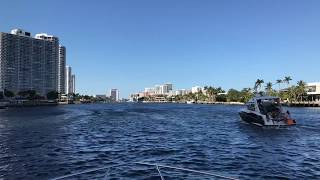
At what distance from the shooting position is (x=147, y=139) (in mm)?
41062

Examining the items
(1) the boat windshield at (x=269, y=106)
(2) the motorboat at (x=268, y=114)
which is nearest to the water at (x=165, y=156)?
(2) the motorboat at (x=268, y=114)

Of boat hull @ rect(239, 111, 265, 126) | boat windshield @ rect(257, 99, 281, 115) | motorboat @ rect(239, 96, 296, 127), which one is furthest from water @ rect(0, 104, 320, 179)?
boat windshield @ rect(257, 99, 281, 115)

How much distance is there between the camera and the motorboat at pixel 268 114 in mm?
53750

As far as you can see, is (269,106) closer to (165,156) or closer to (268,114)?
(268,114)

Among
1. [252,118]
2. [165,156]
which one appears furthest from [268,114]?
[165,156]

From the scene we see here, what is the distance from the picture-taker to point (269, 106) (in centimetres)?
5725

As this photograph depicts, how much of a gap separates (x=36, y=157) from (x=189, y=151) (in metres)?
11.8

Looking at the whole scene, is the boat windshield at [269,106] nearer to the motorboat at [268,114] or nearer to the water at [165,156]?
the motorboat at [268,114]

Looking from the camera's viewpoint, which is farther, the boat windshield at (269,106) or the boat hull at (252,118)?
the boat windshield at (269,106)

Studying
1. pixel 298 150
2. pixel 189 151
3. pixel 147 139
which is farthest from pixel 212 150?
pixel 147 139

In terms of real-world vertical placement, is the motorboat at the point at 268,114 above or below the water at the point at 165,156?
above

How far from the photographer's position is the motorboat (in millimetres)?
53750

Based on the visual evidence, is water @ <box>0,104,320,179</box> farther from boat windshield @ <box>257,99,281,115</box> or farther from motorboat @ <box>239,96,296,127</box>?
boat windshield @ <box>257,99,281,115</box>

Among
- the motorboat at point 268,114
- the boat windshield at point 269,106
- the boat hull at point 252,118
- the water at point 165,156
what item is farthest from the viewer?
the boat windshield at point 269,106
